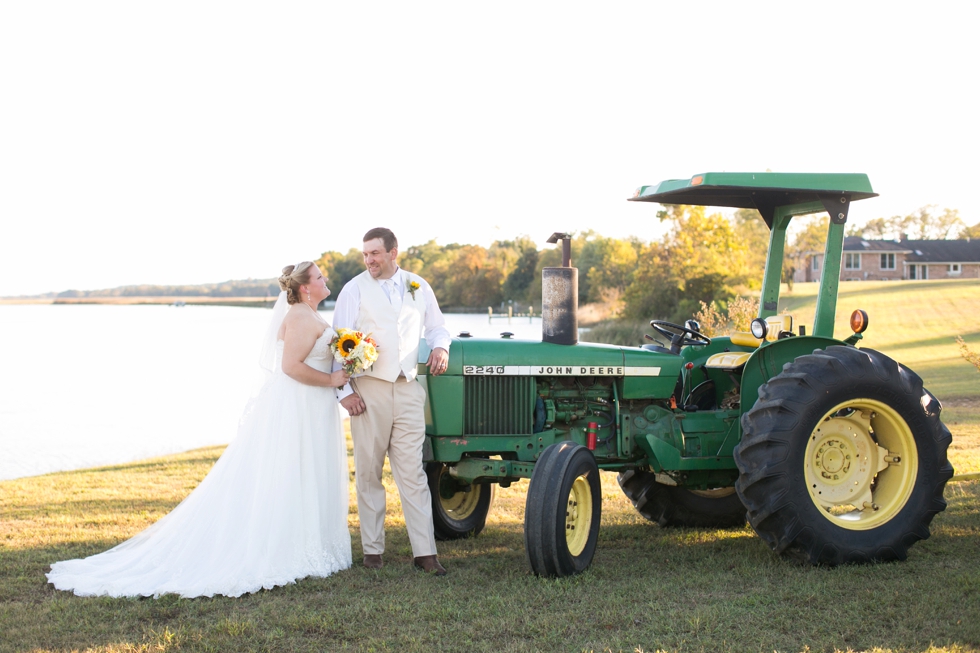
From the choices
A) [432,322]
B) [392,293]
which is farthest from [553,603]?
[392,293]

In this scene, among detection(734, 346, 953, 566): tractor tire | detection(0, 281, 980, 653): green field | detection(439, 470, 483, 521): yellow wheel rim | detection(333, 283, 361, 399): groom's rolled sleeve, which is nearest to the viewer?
detection(0, 281, 980, 653): green field

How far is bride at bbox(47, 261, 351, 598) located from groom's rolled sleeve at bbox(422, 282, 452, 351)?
535mm

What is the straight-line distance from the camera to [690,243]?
3466cm

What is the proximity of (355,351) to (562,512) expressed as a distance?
134 cm

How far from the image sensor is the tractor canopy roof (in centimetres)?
502

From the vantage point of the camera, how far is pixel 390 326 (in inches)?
184

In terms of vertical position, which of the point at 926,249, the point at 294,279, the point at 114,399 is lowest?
the point at 114,399

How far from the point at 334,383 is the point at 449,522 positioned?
132cm

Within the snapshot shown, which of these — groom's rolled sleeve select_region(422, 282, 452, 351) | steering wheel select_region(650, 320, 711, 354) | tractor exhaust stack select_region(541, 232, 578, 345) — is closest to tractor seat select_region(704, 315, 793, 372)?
steering wheel select_region(650, 320, 711, 354)

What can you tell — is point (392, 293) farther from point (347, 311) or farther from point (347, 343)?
point (347, 343)

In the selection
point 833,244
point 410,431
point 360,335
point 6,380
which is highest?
point 833,244

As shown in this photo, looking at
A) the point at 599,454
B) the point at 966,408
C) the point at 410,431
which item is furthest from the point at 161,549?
the point at 966,408

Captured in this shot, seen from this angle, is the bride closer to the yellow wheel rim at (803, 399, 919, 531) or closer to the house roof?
the yellow wheel rim at (803, 399, 919, 531)

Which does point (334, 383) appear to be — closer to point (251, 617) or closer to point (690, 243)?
point (251, 617)
